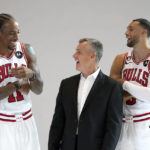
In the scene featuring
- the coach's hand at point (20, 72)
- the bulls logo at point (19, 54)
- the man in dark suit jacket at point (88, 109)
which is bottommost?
the man in dark suit jacket at point (88, 109)

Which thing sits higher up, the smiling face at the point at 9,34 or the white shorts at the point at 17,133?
the smiling face at the point at 9,34

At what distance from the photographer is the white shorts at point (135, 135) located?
2.84 m

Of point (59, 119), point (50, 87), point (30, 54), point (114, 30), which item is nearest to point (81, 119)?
point (59, 119)

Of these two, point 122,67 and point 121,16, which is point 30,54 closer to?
point 122,67

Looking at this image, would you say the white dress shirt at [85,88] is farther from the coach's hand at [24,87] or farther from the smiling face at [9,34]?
the smiling face at [9,34]

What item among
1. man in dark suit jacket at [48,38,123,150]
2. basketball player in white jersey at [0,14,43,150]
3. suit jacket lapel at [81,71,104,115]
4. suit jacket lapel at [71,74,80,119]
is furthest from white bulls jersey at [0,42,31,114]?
suit jacket lapel at [81,71,104,115]

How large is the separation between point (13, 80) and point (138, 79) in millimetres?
1122

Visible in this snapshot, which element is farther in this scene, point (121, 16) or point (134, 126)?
point (121, 16)

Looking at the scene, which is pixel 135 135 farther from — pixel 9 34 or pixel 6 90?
pixel 9 34

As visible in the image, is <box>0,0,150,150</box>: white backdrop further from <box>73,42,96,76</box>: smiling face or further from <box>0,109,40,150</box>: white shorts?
<box>73,42,96,76</box>: smiling face

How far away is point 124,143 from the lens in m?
2.86

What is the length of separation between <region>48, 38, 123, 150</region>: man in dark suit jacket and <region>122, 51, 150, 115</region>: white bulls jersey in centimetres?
45

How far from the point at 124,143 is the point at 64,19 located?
2.41 metres

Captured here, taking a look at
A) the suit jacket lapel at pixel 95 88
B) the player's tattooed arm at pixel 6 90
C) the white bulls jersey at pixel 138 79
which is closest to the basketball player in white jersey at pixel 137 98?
the white bulls jersey at pixel 138 79
